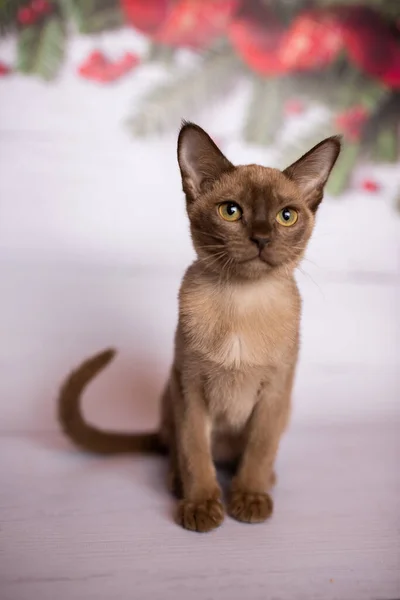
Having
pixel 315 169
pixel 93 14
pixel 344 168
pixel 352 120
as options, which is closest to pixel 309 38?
pixel 352 120

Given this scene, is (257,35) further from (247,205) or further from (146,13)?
(247,205)

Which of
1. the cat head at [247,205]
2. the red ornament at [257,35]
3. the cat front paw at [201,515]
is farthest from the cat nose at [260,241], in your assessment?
the red ornament at [257,35]

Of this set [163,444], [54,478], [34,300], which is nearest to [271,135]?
[34,300]

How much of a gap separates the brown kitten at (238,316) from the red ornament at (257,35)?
2.37 ft

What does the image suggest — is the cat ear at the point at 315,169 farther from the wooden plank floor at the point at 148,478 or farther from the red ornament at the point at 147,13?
the red ornament at the point at 147,13

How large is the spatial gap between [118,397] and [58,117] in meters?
0.72

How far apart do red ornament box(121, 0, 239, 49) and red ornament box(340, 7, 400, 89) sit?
309 mm

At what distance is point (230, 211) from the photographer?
104cm

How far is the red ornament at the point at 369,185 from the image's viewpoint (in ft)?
5.88

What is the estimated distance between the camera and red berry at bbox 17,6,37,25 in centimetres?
160

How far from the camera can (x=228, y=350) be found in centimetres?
109

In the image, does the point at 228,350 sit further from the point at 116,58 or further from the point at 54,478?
the point at 116,58

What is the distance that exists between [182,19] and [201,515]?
1.22m

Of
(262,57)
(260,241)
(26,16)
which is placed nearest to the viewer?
(260,241)
